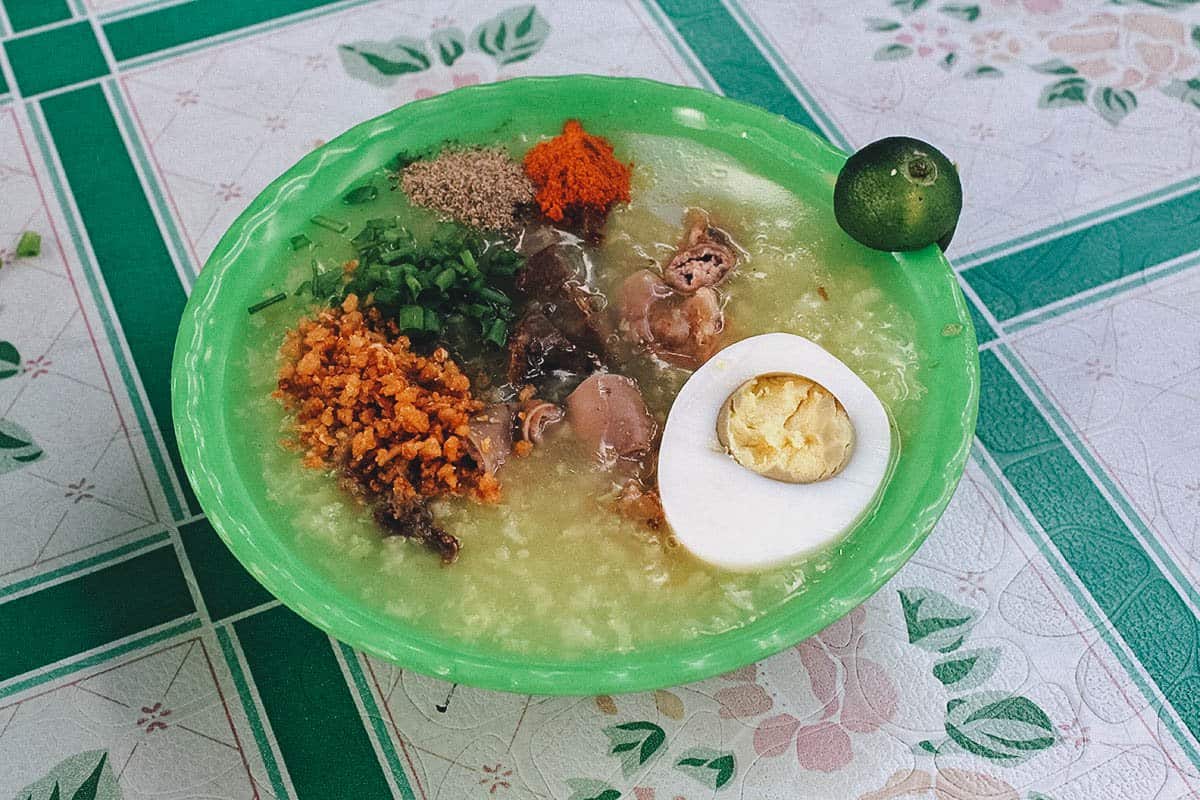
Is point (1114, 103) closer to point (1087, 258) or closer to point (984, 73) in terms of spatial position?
point (984, 73)

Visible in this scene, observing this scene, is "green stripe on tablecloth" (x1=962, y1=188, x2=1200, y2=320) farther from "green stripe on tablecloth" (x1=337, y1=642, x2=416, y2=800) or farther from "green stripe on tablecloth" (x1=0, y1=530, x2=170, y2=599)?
"green stripe on tablecloth" (x1=0, y1=530, x2=170, y2=599)

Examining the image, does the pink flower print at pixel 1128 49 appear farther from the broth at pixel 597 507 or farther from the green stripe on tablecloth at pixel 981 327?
the broth at pixel 597 507

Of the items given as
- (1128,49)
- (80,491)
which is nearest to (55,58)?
(80,491)

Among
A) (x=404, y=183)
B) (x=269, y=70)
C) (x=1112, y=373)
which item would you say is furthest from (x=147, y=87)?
(x=1112, y=373)

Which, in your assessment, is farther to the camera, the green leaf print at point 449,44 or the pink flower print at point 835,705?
the green leaf print at point 449,44

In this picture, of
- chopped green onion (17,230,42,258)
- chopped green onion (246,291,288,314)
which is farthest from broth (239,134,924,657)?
chopped green onion (17,230,42,258)

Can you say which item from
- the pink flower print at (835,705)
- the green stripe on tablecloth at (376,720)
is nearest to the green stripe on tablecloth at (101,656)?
the green stripe on tablecloth at (376,720)
